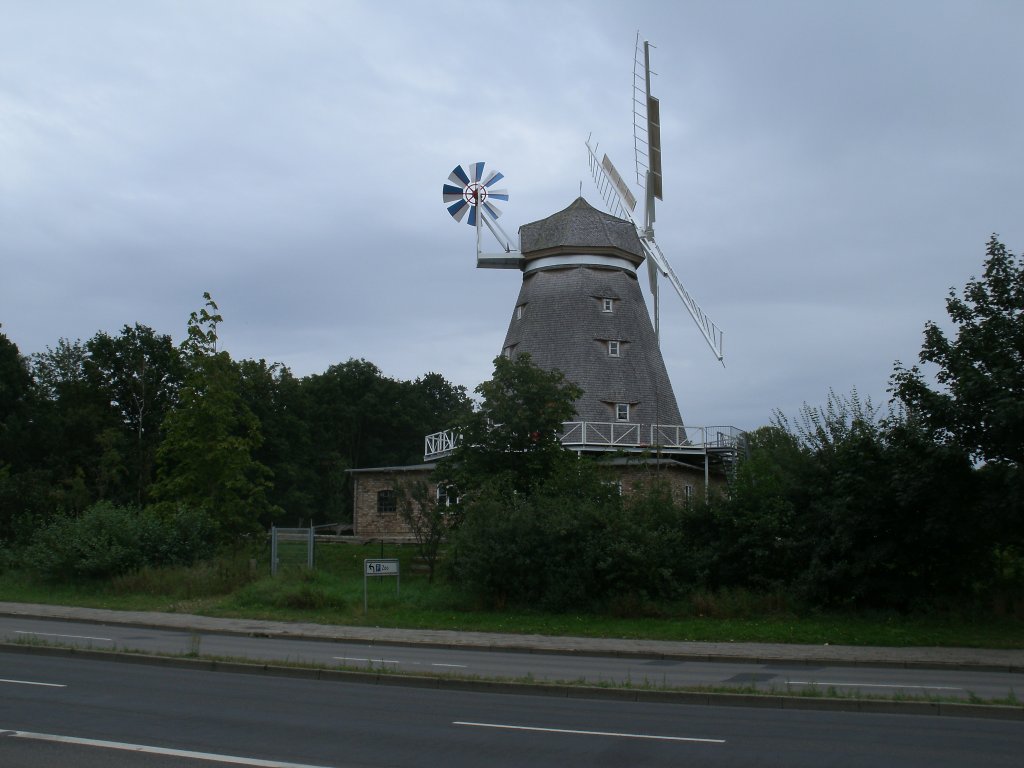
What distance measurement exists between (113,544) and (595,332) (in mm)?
20778

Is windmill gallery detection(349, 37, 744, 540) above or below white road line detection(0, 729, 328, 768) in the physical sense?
above

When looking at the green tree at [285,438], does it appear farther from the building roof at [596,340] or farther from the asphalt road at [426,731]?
the asphalt road at [426,731]

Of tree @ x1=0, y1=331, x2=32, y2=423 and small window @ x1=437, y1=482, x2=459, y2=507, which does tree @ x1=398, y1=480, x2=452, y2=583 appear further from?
tree @ x1=0, y1=331, x2=32, y2=423

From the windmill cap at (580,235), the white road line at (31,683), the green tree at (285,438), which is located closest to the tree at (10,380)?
the green tree at (285,438)

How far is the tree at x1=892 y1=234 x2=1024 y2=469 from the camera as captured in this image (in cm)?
1856

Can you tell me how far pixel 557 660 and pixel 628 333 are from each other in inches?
1049

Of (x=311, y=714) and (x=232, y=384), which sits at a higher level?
(x=232, y=384)

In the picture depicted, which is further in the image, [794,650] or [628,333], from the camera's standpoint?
[628,333]

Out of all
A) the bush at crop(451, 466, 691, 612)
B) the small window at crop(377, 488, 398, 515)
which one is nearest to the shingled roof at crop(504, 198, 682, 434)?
the small window at crop(377, 488, 398, 515)

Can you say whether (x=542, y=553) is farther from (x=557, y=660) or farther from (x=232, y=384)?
(x=232, y=384)

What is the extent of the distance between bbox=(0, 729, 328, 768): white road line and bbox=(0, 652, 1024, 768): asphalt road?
0.06ft

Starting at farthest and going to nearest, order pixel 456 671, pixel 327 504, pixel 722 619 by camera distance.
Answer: pixel 327 504 < pixel 722 619 < pixel 456 671

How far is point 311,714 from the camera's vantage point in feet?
37.2

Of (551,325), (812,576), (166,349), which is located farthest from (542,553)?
(166,349)
